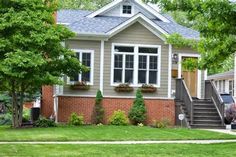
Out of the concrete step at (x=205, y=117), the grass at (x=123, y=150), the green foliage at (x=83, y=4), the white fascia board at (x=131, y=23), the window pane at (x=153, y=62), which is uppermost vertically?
the green foliage at (x=83, y=4)

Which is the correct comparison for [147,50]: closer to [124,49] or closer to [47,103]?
[124,49]

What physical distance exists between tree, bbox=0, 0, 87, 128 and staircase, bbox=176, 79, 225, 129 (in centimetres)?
533

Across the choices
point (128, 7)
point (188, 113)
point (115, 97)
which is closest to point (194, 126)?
point (188, 113)

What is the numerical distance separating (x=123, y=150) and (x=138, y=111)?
11.0 meters

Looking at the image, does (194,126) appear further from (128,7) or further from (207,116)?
(128,7)

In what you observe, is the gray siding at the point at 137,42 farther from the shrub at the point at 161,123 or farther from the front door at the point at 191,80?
the shrub at the point at 161,123

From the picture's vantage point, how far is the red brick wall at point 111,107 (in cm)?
2477

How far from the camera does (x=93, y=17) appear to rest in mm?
27688

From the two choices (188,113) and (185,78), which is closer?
(188,113)

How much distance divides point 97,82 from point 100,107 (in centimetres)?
146

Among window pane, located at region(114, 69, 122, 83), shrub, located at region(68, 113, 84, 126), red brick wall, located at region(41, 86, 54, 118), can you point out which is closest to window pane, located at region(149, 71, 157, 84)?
window pane, located at region(114, 69, 122, 83)

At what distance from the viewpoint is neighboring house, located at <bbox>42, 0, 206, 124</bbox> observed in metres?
25.0

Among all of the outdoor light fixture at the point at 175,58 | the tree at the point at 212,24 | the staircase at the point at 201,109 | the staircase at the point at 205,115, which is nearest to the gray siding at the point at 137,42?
the outdoor light fixture at the point at 175,58

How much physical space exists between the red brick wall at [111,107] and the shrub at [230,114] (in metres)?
2.74
